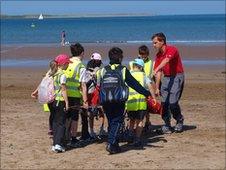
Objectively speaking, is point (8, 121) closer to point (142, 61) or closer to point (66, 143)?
point (66, 143)

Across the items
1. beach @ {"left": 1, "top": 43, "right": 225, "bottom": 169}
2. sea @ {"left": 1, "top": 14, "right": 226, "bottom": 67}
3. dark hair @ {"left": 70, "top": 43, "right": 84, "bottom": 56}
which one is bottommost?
beach @ {"left": 1, "top": 43, "right": 225, "bottom": 169}

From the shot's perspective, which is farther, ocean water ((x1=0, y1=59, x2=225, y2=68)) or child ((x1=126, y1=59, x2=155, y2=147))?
ocean water ((x1=0, y1=59, x2=225, y2=68))

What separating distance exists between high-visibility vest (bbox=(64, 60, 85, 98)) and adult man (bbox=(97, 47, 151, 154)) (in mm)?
443

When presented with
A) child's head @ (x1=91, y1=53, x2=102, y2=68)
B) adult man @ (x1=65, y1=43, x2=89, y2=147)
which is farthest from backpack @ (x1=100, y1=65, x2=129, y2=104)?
child's head @ (x1=91, y1=53, x2=102, y2=68)

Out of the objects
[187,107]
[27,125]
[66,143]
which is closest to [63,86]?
[66,143]

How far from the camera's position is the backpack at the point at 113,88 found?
10117mm

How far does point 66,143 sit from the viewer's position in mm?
11000

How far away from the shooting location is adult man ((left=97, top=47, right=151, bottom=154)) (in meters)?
10.2

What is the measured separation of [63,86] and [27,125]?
2.85 m

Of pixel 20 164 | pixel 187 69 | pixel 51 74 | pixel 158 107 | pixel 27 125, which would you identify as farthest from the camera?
pixel 187 69

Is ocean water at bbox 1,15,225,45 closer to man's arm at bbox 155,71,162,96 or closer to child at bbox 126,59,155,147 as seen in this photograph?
man's arm at bbox 155,71,162,96

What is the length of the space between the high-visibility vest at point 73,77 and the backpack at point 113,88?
2.17ft

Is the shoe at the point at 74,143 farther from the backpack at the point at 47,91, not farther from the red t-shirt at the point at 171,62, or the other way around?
the red t-shirt at the point at 171,62

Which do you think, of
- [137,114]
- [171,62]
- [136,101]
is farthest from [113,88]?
[171,62]
